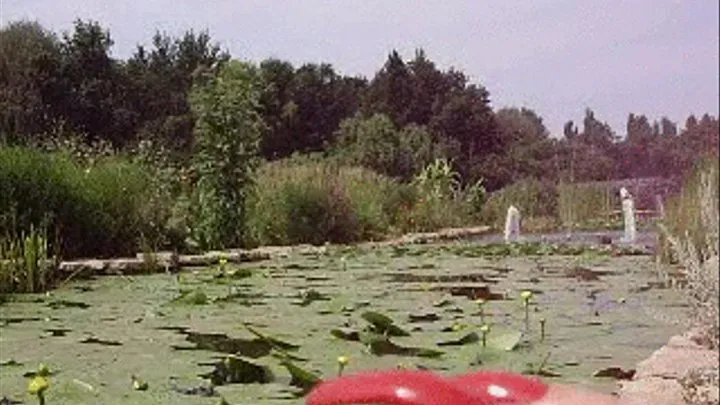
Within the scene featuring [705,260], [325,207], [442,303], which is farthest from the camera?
[325,207]

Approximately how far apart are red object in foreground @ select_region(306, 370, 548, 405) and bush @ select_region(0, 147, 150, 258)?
6.48m

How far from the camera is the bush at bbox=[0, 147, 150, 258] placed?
8547mm

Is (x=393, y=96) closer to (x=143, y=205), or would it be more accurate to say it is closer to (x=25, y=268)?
(x=143, y=205)

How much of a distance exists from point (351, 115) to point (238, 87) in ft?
71.6

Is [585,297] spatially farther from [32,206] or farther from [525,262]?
[32,206]

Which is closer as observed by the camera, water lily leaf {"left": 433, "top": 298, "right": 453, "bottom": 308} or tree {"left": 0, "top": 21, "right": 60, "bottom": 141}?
water lily leaf {"left": 433, "top": 298, "right": 453, "bottom": 308}

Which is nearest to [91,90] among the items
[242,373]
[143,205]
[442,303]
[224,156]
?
[224,156]

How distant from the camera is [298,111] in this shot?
102 ft

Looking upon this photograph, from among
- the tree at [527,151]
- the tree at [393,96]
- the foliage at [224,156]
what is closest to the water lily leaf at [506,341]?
the foliage at [224,156]

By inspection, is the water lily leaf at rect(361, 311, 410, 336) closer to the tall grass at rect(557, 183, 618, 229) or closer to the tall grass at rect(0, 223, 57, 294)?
the tall grass at rect(0, 223, 57, 294)

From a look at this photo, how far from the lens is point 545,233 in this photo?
18406 millimetres

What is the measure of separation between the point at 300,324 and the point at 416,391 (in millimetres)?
3450

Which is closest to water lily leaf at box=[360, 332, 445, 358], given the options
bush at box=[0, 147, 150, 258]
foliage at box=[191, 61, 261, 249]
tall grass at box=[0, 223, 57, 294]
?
tall grass at box=[0, 223, 57, 294]

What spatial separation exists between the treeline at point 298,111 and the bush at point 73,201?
8.58 meters
